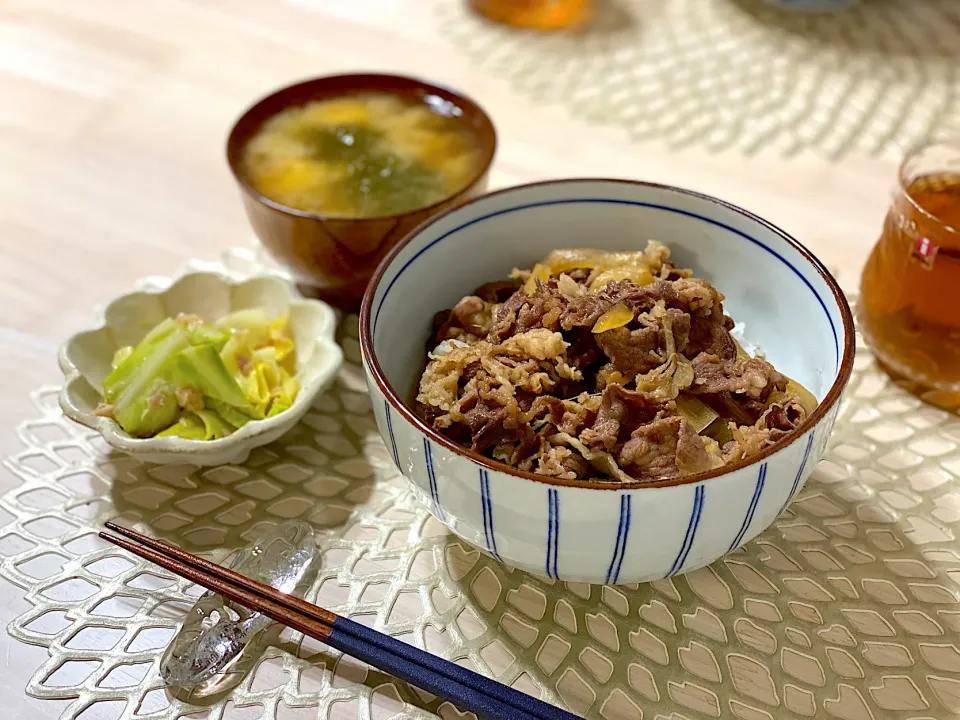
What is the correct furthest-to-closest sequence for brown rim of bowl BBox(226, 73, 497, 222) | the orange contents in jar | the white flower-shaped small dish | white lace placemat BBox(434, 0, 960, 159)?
the orange contents in jar, white lace placemat BBox(434, 0, 960, 159), brown rim of bowl BBox(226, 73, 497, 222), the white flower-shaped small dish

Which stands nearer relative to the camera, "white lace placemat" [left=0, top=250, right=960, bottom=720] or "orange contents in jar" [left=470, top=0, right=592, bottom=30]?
"white lace placemat" [left=0, top=250, right=960, bottom=720]

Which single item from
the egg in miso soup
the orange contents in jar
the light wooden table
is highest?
the orange contents in jar

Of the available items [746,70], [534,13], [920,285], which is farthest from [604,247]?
[534,13]

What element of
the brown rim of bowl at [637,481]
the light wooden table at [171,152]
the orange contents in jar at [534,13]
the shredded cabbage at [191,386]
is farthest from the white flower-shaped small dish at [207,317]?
the orange contents in jar at [534,13]

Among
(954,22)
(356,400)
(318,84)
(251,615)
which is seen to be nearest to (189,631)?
(251,615)

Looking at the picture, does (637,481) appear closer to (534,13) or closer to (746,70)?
(746,70)

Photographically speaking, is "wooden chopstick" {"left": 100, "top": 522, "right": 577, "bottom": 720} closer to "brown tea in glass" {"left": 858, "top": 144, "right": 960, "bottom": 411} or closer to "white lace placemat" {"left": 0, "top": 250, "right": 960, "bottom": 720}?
"white lace placemat" {"left": 0, "top": 250, "right": 960, "bottom": 720}

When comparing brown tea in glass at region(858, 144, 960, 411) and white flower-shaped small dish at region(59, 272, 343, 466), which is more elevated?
brown tea in glass at region(858, 144, 960, 411)

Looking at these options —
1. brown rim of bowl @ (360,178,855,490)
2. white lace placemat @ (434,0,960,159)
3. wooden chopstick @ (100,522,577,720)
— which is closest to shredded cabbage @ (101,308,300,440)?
wooden chopstick @ (100,522,577,720)

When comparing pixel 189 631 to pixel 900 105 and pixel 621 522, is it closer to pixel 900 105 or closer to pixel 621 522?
pixel 621 522
